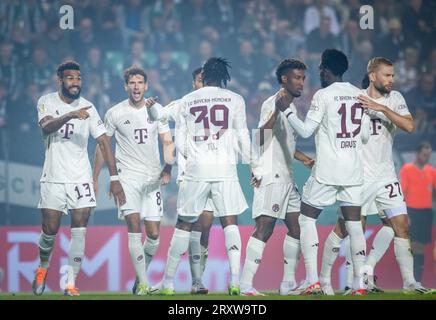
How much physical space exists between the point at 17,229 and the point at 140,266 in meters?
3.45

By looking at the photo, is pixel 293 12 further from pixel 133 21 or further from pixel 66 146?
pixel 66 146

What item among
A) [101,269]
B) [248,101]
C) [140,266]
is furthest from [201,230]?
[248,101]

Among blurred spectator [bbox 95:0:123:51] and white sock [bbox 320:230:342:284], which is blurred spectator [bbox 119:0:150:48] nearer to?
blurred spectator [bbox 95:0:123:51]

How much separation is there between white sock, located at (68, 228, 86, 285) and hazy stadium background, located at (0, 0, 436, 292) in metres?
3.00

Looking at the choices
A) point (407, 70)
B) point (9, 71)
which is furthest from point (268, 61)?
point (9, 71)

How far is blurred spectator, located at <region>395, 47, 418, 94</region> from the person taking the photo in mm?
17125

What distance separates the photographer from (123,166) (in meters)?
12.8

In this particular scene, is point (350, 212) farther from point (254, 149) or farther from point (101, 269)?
point (101, 269)

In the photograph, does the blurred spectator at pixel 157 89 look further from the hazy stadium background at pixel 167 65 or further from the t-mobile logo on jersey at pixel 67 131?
the t-mobile logo on jersey at pixel 67 131

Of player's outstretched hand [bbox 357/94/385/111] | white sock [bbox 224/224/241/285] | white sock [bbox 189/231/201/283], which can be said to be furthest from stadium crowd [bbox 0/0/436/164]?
white sock [bbox 224/224/241/285]

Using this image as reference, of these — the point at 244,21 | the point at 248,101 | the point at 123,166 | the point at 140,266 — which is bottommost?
the point at 140,266

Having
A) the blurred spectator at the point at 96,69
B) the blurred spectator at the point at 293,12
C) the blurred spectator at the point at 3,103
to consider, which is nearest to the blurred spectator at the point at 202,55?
the blurred spectator at the point at 96,69

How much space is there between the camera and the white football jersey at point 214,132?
1176cm

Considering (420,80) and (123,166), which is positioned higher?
(420,80)
